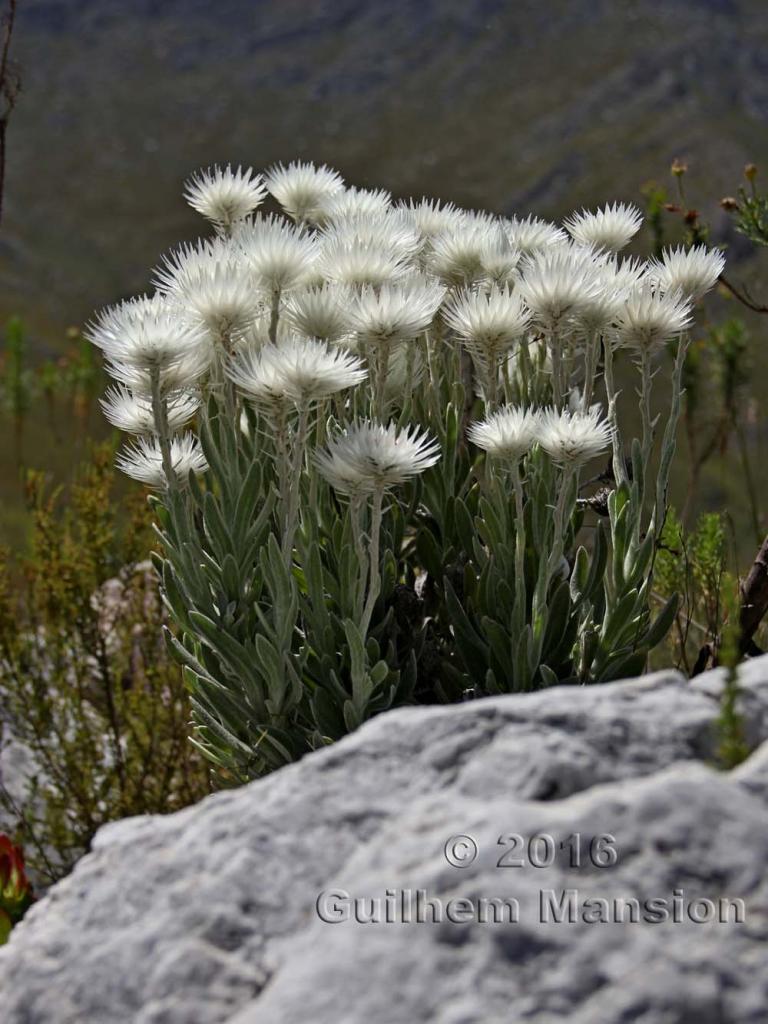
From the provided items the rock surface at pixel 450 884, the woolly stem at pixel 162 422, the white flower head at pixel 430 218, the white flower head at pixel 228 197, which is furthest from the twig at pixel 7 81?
the rock surface at pixel 450 884

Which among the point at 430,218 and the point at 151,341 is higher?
the point at 430,218

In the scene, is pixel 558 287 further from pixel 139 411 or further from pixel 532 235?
pixel 139 411

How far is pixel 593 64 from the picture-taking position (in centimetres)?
14412

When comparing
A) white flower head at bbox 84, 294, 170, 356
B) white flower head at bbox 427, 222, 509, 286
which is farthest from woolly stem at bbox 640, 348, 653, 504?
white flower head at bbox 84, 294, 170, 356

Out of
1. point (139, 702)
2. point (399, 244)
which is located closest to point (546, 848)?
point (399, 244)

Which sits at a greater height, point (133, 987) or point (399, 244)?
point (399, 244)

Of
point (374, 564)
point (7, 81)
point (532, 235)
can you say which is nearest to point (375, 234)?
point (532, 235)

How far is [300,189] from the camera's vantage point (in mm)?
2955

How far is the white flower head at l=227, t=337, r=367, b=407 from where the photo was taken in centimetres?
201

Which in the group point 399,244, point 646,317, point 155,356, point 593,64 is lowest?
point 155,356

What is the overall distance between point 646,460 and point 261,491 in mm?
786

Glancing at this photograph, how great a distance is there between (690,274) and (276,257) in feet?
2.74

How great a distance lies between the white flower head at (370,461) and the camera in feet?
6.57

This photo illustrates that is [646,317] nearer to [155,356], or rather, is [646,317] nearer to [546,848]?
[155,356]
